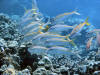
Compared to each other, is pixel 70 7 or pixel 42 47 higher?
pixel 70 7

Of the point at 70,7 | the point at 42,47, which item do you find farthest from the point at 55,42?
the point at 70,7

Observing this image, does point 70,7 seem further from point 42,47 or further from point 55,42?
point 42,47

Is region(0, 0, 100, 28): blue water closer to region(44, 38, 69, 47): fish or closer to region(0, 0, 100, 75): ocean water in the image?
region(0, 0, 100, 75): ocean water

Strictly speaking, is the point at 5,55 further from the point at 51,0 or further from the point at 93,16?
the point at 93,16

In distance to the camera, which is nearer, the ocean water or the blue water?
the ocean water

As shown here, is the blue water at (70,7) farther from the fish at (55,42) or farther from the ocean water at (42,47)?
the fish at (55,42)

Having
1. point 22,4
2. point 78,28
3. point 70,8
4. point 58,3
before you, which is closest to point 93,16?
point 70,8

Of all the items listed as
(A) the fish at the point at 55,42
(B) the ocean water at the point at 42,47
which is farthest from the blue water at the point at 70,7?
(A) the fish at the point at 55,42

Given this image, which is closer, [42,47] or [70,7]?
[42,47]

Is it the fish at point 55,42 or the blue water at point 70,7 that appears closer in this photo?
the fish at point 55,42

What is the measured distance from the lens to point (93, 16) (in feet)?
123

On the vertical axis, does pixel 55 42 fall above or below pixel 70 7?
below

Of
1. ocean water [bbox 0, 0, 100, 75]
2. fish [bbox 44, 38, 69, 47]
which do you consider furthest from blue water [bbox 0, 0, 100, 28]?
fish [bbox 44, 38, 69, 47]

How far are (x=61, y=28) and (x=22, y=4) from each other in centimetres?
1865
